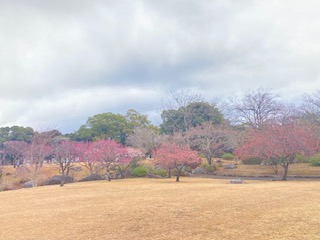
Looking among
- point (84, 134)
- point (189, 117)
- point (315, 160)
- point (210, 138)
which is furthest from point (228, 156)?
point (84, 134)

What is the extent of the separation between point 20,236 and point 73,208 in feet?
11.0


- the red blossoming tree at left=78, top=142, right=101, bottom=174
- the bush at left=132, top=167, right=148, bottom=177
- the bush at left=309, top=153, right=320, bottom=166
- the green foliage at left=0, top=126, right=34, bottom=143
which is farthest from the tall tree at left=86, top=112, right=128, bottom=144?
the bush at left=309, top=153, right=320, bottom=166

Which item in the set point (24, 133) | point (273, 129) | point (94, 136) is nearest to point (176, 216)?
point (273, 129)

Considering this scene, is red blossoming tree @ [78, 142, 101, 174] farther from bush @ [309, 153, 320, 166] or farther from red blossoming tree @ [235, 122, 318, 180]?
bush @ [309, 153, 320, 166]

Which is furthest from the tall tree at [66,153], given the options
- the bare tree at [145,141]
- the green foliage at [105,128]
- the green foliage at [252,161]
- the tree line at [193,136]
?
the green foliage at [252,161]

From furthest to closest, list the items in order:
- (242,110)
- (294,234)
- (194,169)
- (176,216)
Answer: (242,110) < (194,169) < (176,216) < (294,234)

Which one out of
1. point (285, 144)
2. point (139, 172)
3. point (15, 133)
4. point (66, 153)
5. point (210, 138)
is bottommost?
point (139, 172)

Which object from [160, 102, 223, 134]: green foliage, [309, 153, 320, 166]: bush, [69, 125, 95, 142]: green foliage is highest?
[160, 102, 223, 134]: green foliage

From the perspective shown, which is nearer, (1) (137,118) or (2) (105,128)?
(2) (105,128)

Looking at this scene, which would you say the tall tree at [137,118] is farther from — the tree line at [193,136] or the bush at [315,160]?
the bush at [315,160]

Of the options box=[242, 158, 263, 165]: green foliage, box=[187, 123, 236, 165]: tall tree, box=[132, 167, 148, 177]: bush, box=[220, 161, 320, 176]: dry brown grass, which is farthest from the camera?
box=[187, 123, 236, 165]: tall tree

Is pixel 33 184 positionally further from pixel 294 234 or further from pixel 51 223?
pixel 294 234

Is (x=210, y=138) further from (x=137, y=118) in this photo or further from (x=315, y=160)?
(x=137, y=118)

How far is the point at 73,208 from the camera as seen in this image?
11.1 m
